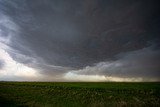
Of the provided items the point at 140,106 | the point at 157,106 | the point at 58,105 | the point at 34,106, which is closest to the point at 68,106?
the point at 58,105

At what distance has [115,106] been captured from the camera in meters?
25.9

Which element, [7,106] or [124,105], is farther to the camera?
[7,106]

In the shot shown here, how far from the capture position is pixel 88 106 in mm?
28234

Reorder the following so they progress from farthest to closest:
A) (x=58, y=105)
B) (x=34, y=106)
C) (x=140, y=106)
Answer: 1. (x=58, y=105)
2. (x=34, y=106)
3. (x=140, y=106)

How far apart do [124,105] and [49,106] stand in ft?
33.0

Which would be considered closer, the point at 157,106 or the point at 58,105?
the point at 157,106

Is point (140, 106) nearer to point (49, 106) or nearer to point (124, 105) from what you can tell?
point (124, 105)

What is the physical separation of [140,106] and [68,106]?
32.9 feet

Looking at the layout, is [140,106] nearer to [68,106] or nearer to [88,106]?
[88,106]

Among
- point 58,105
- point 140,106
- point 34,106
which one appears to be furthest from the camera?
point 58,105

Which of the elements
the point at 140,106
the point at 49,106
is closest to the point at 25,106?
the point at 49,106

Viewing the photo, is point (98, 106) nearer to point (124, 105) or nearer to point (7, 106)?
point (124, 105)

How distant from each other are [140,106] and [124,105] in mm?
1979

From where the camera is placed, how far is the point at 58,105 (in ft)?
96.8
